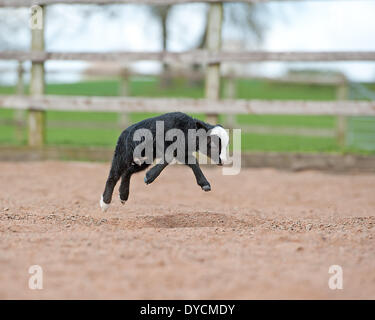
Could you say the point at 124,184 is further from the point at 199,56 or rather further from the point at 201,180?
the point at 199,56

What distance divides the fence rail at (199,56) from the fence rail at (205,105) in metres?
0.55

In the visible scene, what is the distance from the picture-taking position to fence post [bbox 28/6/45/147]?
23.3ft

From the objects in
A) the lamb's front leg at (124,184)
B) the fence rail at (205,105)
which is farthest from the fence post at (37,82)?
the lamb's front leg at (124,184)

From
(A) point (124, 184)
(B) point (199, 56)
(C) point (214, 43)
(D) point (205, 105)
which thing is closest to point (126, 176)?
(A) point (124, 184)

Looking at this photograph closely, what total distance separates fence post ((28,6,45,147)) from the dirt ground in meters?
1.90

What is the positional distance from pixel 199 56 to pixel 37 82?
93.8 inches

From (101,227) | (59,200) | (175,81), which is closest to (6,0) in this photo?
(59,200)

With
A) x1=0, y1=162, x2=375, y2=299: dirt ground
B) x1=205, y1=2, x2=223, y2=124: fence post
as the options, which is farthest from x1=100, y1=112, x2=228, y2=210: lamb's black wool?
x1=205, y1=2, x2=223, y2=124: fence post

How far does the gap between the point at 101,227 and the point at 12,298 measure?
4.25 ft

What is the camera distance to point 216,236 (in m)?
3.12

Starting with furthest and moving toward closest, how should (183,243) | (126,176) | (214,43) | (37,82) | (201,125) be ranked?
(37,82)
(214,43)
(126,176)
(201,125)
(183,243)

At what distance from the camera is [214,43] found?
22.4 ft

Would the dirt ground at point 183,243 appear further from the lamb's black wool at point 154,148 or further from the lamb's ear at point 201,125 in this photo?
the lamb's ear at point 201,125
